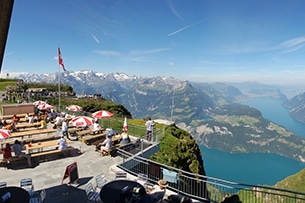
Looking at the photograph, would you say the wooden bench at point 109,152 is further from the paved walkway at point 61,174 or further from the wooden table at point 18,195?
the wooden table at point 18,195

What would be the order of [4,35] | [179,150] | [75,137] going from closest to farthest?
1. [4,35]
2. [75,137]
3. [179,150]

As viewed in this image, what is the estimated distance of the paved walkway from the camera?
9086 millimetres

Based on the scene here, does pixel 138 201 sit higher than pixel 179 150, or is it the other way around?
pixel 138 201

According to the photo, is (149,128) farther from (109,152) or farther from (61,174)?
(61,174)

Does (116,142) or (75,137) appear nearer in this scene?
(116,142)

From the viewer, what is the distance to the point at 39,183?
33.1ft

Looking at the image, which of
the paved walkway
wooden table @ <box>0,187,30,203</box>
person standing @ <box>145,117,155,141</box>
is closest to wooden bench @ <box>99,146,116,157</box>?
the paved walkway

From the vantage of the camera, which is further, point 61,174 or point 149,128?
point 149,128

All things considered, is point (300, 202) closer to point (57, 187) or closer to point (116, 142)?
point (116, 142)

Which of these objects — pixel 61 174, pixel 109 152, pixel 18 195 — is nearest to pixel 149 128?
pixel 109 152

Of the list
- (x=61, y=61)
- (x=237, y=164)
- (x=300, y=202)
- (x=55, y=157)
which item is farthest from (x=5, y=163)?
(x=237, y=164)

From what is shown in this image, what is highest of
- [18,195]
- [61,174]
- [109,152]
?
[18,195]

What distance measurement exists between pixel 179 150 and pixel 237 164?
624 ft

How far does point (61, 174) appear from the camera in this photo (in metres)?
11.2
